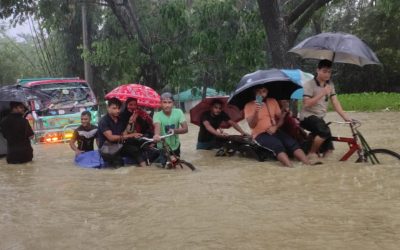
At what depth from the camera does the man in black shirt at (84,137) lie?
10.2 meters

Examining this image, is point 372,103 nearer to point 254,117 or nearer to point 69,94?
point 69,94

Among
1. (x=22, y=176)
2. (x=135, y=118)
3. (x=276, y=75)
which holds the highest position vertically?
(x=276, y=75)

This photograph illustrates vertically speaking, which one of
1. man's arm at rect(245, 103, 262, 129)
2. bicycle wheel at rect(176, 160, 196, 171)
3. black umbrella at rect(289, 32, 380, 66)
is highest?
black umbrella at rect(289, 32, 380, 66)

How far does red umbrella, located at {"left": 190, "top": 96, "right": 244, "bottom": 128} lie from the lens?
10234mm

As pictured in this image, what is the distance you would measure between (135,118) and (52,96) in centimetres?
696

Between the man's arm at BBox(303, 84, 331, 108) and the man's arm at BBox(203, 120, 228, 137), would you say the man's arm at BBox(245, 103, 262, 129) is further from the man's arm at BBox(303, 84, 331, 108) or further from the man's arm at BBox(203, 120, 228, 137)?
the man's arm at BBox(203, 120, 228, 137)

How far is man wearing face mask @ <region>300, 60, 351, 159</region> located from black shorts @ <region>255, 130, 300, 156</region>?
353 millimetres

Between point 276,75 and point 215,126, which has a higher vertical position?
point 276,75

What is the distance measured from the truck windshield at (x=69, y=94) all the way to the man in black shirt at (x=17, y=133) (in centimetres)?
495

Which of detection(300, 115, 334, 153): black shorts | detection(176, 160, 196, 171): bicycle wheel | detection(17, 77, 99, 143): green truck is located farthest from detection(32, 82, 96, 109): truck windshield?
detection(300, 115, 334, 153): black shorts

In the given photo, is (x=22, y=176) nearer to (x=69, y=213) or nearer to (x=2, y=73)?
(x=69, y=213)

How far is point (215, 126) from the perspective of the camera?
33.8ft

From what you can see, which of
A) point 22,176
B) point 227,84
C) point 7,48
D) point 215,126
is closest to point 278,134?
point 215,126

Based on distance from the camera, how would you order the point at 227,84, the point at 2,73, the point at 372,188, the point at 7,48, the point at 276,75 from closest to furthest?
the point at 372,188, the point at 276,75, the point at 227,84, the point at 2,73, the point at 7,48
